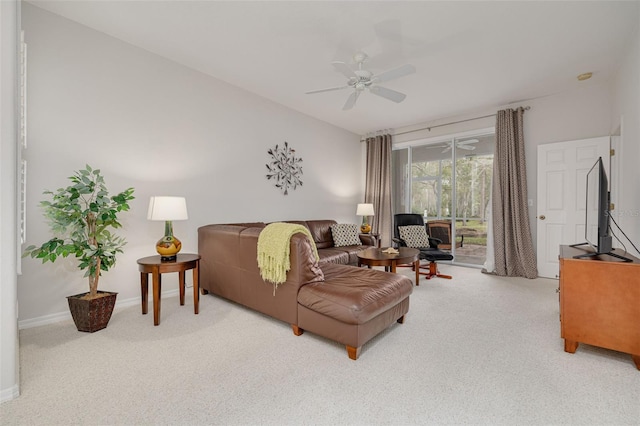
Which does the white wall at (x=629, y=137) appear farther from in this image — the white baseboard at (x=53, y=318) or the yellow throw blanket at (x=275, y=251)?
the white baseboard at (x=53, y=318)

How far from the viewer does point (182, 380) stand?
5.59 feet

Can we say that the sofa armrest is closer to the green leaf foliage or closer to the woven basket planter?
the green leaf foliage

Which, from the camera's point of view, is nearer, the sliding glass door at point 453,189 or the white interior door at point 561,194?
the white interior door at point 561,194

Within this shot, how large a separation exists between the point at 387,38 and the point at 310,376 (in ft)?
10.0

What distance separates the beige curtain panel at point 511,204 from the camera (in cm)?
434

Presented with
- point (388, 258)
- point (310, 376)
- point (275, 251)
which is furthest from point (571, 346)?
point (275, 251)

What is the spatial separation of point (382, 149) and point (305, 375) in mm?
5061

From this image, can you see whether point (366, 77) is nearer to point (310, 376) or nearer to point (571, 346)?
point (310, 376)

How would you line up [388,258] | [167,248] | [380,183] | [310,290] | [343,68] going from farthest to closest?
[380,183] < [388,258] < [343,68] < [167,248] < [310,290]

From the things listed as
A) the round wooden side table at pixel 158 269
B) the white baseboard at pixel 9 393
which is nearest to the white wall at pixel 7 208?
the white baseboard at pixel 9 393

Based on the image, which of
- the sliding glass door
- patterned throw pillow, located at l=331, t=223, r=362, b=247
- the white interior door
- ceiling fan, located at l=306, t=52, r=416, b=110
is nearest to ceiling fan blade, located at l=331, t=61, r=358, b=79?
ceiling fan, located at l=306, t=52, r=416, b=110

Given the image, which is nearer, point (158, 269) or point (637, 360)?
point (637, 360)

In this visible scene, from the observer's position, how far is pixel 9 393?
150 cm

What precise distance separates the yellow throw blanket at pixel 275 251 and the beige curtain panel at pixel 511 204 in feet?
12.0
